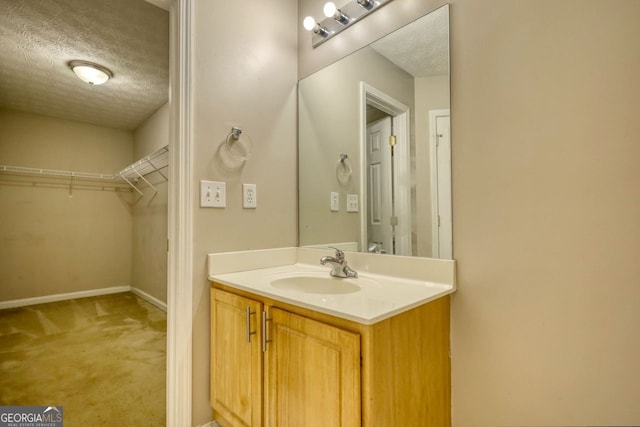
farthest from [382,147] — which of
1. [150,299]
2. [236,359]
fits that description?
[150,299]

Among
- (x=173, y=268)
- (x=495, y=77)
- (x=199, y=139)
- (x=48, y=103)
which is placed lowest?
(x=173, y=268)

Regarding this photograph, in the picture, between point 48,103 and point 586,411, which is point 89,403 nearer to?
point 586,411

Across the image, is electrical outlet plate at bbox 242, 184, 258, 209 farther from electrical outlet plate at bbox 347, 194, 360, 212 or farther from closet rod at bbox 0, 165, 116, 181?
closet rod at bbox 0, 165, 116, 181

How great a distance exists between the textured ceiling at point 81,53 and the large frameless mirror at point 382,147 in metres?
1.37

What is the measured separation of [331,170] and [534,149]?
939 millimetres

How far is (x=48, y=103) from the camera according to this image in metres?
3.32

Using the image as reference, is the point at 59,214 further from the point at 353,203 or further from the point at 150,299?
the point at 353,203

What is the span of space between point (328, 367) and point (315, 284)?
562mm

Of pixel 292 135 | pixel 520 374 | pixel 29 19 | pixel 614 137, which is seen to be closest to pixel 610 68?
pixel 614 137

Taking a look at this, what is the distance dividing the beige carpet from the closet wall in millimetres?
520

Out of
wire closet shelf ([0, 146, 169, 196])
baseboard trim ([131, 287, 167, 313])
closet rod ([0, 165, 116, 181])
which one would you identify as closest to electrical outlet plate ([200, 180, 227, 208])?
wire closet shelf ([0, 146, 169, 196])

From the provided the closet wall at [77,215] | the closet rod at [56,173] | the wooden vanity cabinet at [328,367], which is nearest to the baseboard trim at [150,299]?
the closet wall at [77,215]

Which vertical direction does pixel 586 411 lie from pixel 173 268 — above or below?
below

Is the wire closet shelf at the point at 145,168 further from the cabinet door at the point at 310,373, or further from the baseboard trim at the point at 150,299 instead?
the cabinet door at the point at 310,373
